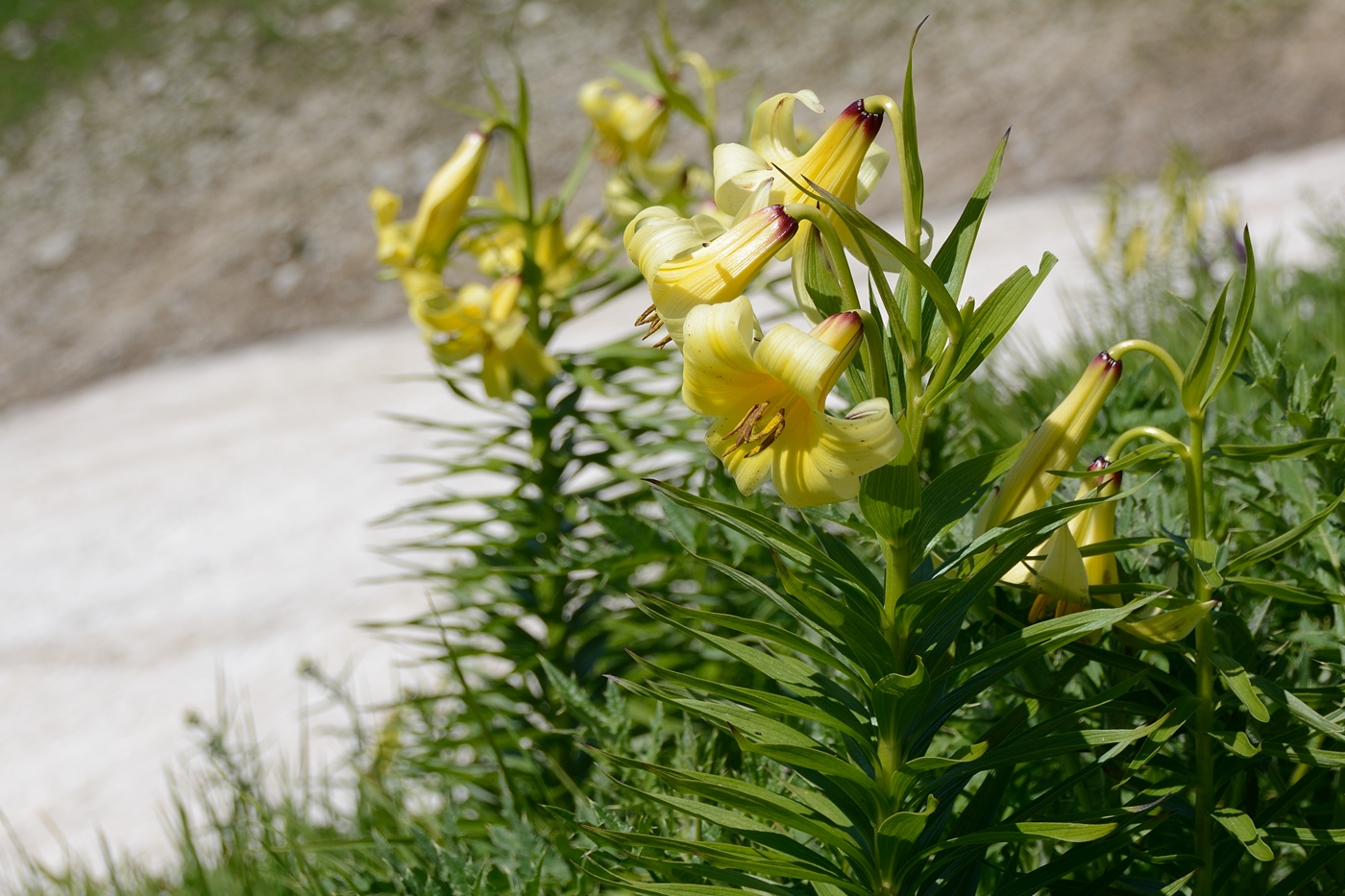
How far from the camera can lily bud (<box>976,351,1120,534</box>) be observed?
70cm

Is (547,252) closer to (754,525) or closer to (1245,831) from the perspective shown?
(754,525)

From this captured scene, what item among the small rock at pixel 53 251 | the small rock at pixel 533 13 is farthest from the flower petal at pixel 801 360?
the small rock at pixel 533 13

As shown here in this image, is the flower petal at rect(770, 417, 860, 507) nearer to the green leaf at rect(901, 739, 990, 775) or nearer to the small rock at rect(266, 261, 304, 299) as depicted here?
the green leaf at rect(901, 739, 990, 775)

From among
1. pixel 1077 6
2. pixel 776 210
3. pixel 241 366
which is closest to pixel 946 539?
pixel 776 210

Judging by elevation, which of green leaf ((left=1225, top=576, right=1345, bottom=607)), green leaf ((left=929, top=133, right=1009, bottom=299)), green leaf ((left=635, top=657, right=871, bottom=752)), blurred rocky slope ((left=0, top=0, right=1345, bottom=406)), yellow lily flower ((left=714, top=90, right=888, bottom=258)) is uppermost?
blurred rocky slope ((left=0, top=0, right=1345, bottom=406))

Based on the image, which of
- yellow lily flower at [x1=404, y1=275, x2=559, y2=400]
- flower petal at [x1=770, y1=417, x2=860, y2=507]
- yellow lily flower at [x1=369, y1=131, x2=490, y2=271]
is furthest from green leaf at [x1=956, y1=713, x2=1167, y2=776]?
yellow lily flower at [x1=369, y1=131, x2=490, y2=271]

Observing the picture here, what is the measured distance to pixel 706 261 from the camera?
2.14ft

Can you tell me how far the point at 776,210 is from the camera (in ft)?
2.14

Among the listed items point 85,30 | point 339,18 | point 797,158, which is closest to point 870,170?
point 797,158

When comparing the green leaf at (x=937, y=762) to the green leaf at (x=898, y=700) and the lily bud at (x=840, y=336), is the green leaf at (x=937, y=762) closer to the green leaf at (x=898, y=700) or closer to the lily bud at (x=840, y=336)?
the green leaf at (x=898, y=700)

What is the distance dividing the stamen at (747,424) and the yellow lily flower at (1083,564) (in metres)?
0.20

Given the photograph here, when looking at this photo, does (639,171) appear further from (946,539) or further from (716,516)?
(716,516)

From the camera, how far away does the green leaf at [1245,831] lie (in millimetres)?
689

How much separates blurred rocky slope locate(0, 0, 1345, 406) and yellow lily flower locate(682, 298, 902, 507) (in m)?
5.37
